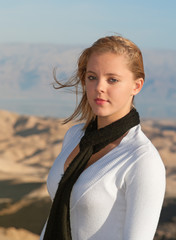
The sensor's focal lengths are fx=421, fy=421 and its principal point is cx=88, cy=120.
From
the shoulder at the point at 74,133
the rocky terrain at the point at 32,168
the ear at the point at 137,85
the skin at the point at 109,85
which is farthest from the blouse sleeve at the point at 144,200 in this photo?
the rocky terrain at the point at 32,168

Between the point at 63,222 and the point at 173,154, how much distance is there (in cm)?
1665

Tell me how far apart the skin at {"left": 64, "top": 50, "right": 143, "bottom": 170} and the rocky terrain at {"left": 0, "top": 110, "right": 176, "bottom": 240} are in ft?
14.7

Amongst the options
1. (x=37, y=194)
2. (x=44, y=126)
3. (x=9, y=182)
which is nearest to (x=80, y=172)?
(x=37, y=194)

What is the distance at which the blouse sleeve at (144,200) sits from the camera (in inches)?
53.5

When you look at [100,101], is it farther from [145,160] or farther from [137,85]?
[145,160]

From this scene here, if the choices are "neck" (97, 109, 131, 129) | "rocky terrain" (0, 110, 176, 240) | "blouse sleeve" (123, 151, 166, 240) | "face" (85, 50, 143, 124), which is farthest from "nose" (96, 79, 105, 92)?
"rocky terrain" (0, 110, 176, 240)

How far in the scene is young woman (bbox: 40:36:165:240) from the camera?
1375 mm

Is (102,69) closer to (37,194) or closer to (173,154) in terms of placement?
(37,194)

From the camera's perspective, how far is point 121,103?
5.35 feet

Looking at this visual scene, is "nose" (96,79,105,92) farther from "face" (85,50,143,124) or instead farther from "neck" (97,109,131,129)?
"neck" (97,109,131,129)

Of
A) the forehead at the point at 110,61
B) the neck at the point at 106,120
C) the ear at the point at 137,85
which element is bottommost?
the neck at the point at 106,120

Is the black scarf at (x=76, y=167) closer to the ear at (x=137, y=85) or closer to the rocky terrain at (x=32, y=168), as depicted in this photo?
the ear at (x=137, y=85)

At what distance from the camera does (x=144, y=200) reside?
4.46 feet

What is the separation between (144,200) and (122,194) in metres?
0.11
